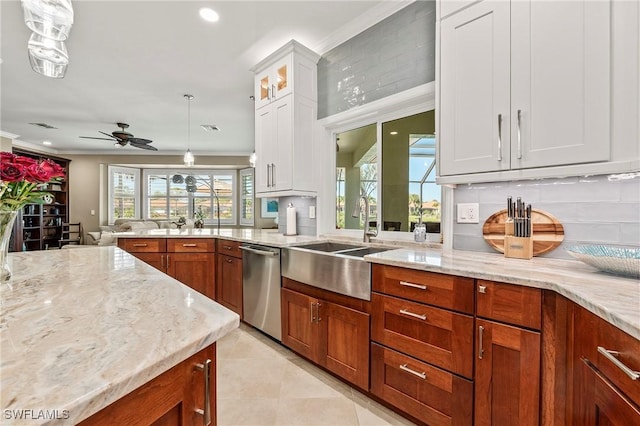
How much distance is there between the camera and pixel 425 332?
1481mm

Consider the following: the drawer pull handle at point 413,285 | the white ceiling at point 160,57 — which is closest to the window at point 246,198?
the white ceiling at point 160,57

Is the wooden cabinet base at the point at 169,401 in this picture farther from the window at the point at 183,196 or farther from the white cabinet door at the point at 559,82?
the window at the point at 183,196

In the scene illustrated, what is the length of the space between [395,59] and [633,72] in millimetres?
1482

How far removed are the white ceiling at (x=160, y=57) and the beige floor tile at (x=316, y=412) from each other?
2853mm

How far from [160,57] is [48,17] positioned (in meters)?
2.15

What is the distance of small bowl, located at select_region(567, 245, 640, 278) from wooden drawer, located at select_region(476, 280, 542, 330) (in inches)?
12.2

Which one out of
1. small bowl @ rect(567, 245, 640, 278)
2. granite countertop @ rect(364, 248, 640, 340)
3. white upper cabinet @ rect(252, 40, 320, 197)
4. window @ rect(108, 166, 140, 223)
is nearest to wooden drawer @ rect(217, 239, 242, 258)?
white upper cabinet @ rect(252, 40, 320, 197)

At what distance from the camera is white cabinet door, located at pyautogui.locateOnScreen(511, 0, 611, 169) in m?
1.24

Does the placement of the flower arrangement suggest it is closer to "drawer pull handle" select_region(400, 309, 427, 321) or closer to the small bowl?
"drawer pull handle" select_region(400, 309, 427, 321)

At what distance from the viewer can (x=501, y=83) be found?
59.6 inches

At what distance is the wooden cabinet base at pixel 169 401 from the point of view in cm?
51

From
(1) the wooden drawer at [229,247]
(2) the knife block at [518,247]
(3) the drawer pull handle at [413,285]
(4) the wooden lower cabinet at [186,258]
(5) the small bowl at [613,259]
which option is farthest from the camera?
(4) the wooden lower cabinet at [186,258]

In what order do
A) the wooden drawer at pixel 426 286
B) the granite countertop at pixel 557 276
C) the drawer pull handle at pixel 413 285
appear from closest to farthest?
1. the granite countertop at pixel 557 276
2. the wooden drawer at pixel 426 286
3. the drawer pull handle at pixel 413 285

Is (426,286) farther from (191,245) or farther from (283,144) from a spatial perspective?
(191,245)
